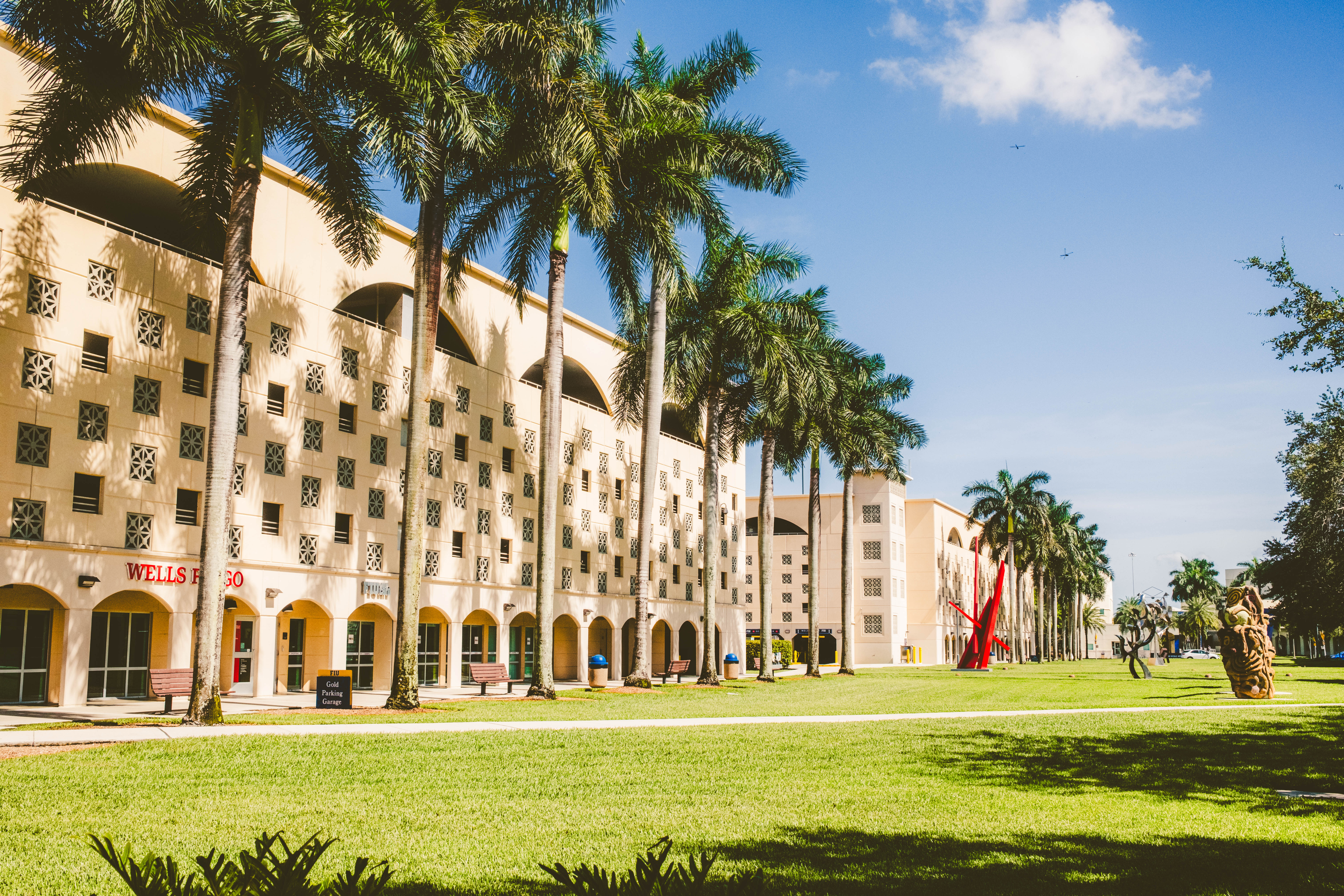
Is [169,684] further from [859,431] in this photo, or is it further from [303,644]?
[859,431]

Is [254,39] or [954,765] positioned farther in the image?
[254,39]

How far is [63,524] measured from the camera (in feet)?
75.6

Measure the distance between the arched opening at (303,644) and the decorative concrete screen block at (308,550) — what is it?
1242mm

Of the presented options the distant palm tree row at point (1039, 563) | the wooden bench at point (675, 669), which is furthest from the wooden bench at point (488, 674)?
the distant palm tree row at point (1039, 563)

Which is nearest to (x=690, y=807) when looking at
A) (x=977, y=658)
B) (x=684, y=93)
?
(x=684, y=93)

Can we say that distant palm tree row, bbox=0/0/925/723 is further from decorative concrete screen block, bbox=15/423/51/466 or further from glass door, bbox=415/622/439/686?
glass door, bbox=415/622/439/686

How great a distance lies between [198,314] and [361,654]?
12.1 m

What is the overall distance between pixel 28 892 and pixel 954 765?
10.3m

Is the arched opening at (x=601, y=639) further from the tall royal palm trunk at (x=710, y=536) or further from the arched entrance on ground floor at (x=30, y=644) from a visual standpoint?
the arched entrance on ground floor at (x=30, y=644)

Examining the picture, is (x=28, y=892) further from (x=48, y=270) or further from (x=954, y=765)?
(x=48, y=270)

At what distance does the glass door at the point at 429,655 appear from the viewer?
3591 centimetres

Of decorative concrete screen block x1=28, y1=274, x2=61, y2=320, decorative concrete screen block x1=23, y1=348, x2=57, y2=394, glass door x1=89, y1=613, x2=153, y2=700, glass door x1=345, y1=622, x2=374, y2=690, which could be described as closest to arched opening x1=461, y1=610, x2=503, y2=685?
glass door x1=345, y1=622, x2=374, y2=690

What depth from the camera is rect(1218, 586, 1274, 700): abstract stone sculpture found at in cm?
2752

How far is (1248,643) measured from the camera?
27.8 metres
